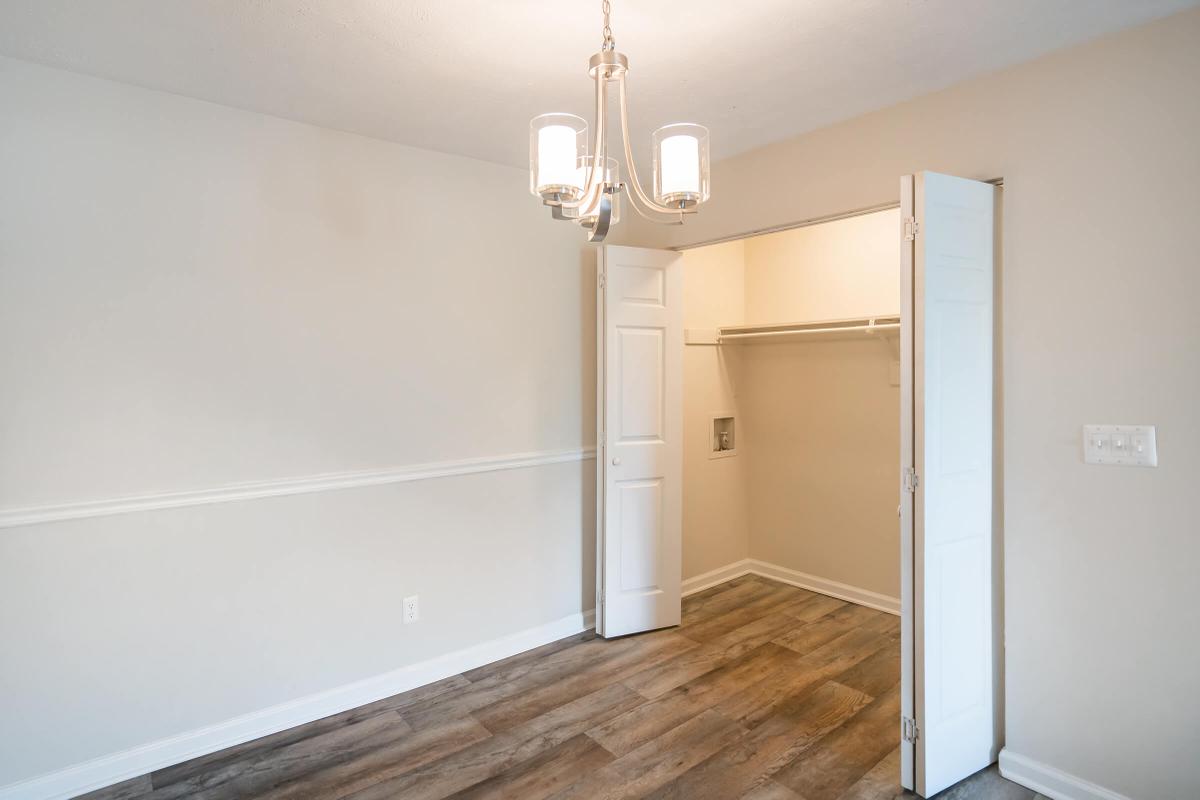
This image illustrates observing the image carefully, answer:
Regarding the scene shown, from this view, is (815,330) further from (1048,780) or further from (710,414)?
(1048,780)

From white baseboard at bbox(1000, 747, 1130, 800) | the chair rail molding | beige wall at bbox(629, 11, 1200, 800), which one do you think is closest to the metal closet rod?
beige wall at bbox(629, 11, 1200, 800)

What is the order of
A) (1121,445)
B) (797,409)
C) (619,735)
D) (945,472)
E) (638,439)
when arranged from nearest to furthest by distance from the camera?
(1121,445) < (945,472) < (619,735) < (638,439) < (797,409)

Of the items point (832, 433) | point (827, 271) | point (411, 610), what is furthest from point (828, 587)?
point (411, 610)

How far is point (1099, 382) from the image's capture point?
206cm

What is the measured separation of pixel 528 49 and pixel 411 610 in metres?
2.45

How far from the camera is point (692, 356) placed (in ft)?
13.7

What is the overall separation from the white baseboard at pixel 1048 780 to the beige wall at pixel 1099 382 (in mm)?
28

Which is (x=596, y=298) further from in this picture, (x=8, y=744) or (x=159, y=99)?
(x=8, y=744)

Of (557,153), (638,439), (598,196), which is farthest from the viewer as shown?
(638,439)

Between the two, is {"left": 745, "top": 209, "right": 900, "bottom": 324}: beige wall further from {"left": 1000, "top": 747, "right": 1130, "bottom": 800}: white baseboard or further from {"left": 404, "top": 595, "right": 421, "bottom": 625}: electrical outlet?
{"left": 404, "top": 595, "right": 421, "bottom": 625}: electrical outlet

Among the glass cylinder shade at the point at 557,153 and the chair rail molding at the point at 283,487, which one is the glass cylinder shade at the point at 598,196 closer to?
the glass cylinder shade at the point at 557,153

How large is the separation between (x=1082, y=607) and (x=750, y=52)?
221 centimetres

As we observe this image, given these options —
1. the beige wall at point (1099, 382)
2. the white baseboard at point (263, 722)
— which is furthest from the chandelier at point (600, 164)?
the white baseboard at point (263, 722)

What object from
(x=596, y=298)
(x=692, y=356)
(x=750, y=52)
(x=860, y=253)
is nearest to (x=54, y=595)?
(x=596, y=298)
